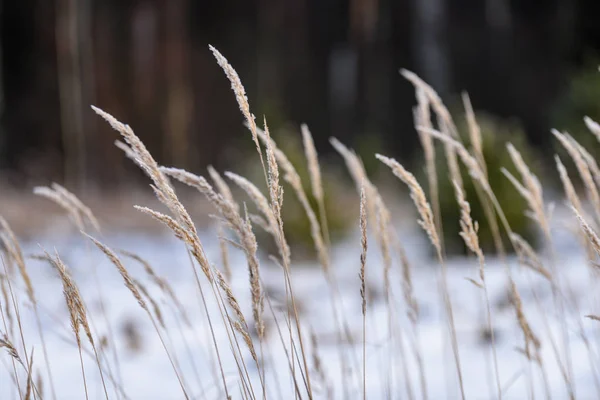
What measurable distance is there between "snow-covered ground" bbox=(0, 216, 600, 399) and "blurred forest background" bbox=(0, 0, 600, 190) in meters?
4.48

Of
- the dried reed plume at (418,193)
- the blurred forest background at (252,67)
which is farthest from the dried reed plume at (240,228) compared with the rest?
the blurred forest background at (252,67)

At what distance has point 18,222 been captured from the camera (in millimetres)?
5980

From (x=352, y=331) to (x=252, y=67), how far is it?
7400mm

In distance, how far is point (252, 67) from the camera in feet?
31.6

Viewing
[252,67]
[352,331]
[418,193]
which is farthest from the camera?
[252,67]

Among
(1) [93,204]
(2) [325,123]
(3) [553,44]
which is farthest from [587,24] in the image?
(1) [93,204]

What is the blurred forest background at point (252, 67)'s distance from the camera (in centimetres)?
901

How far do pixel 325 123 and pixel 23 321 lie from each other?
6804 millimetres

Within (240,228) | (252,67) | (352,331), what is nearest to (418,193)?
(240,228)

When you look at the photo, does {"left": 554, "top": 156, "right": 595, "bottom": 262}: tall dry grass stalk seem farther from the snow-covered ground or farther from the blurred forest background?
the blurred forest background

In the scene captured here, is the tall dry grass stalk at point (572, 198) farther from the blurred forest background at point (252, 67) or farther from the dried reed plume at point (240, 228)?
the blurred forest background at point (252, 67)

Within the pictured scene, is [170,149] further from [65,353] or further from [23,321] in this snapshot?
[65,353]

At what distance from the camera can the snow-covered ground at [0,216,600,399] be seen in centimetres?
200

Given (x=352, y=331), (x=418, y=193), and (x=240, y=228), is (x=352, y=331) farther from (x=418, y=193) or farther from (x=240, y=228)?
(x=240, y=228)
